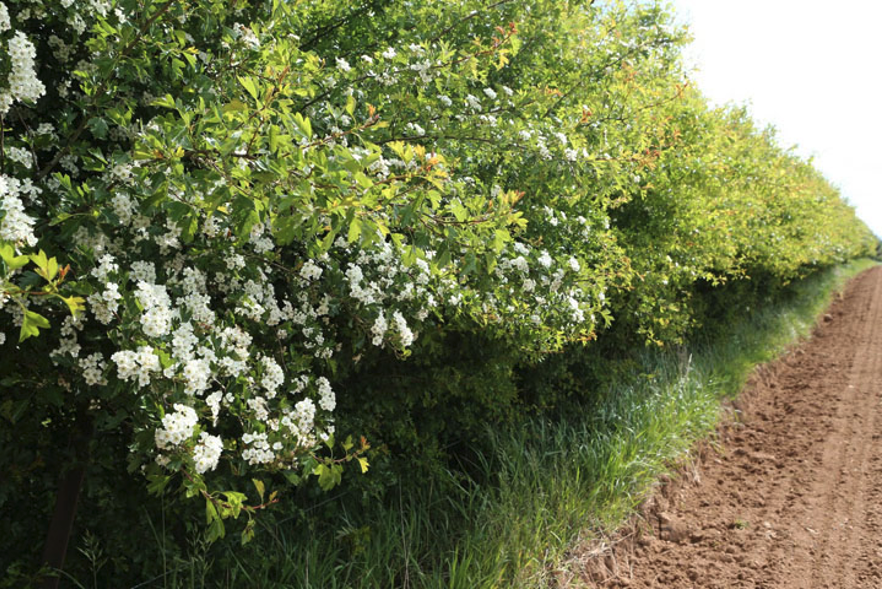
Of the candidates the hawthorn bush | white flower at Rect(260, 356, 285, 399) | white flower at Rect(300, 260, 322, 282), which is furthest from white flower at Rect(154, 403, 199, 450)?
white flower at Rect(300, 260, 322, 282)

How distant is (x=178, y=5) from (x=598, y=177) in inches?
88.8

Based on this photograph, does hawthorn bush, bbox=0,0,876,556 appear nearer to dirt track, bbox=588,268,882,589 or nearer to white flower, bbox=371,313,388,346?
white flower, bbox=371,313,388,346

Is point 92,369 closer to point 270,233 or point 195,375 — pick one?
point 195,375

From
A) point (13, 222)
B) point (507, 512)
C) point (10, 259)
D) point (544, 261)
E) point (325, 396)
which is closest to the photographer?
point (10, 259)

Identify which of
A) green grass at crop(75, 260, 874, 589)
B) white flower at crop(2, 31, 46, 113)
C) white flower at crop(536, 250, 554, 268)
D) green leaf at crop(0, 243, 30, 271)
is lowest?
green grass at crop(75, 260, 874, 589)

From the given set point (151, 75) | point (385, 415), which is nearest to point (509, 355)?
point (385, 415)

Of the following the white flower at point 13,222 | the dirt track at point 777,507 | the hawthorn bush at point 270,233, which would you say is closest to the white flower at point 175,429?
the hawthorn bush at point 270,233

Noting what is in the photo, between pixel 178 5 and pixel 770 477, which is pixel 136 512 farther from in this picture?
pixel 770 477

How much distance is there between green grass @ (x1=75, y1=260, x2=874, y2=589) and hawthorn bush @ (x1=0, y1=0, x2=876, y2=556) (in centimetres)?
32

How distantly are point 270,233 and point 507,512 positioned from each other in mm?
2162

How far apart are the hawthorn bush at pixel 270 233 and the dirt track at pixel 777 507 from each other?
1.24 metres

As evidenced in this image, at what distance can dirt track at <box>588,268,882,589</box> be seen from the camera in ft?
13.6

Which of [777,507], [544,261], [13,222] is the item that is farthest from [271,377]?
[777,507]

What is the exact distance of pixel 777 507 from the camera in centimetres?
509
